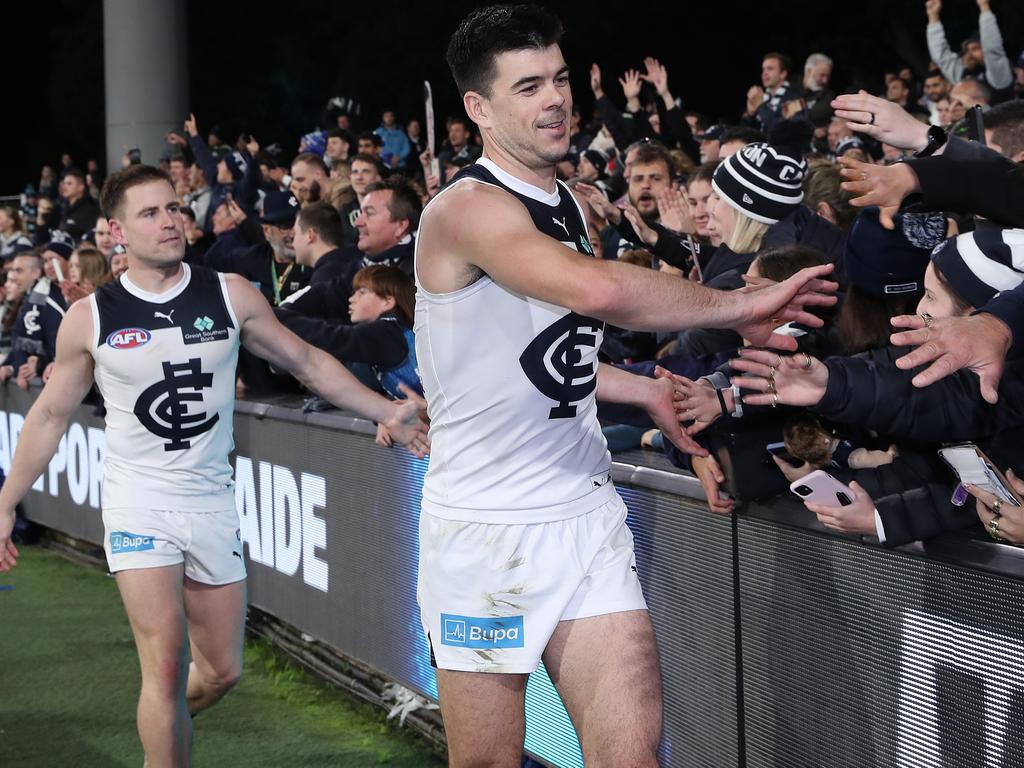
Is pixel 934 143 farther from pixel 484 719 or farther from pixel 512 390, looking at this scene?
pixel 484 719

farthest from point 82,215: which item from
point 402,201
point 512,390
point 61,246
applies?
point 512,390

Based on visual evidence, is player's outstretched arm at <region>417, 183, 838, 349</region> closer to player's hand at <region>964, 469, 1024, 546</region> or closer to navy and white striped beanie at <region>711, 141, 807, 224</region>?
player's hand at <region>964, 469, 1024, 546</region>

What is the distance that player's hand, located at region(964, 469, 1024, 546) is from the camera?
2.98 m

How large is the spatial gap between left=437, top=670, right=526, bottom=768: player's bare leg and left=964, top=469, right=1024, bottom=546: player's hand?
124 cm

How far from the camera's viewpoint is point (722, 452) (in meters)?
3.80

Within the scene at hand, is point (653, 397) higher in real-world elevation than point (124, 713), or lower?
higher

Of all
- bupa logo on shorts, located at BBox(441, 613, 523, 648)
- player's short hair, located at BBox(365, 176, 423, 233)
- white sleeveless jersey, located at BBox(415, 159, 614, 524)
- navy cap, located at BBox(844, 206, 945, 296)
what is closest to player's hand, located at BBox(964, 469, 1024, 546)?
navy cap, located at BBox(844, 206, 945, 296)

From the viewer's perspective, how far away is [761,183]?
5.23 metres

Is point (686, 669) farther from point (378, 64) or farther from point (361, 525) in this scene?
point (378, 64)

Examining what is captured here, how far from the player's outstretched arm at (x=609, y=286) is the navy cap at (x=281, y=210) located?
6.80 m

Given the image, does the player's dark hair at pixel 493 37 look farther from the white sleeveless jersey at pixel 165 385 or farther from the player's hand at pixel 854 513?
the white sleeveless jersey at pixel 165 385

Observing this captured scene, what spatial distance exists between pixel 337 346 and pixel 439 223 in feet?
8.22

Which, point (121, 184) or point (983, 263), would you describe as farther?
point (121, 184)

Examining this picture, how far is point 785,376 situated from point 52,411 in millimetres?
2910
